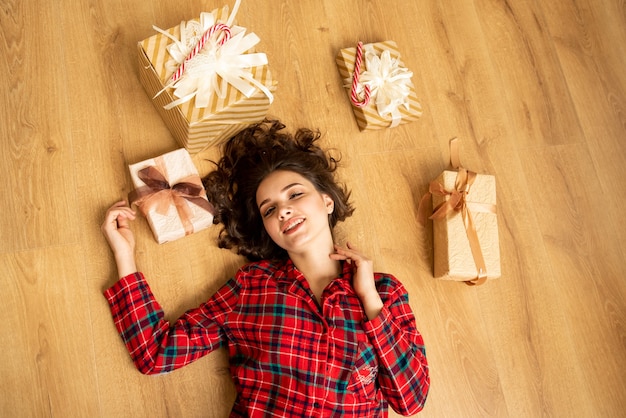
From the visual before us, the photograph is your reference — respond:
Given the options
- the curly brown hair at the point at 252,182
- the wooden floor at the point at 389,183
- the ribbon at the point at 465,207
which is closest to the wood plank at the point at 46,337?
the wooden floor at the point at 389,183

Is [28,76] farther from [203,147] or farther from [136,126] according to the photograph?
[203,147]

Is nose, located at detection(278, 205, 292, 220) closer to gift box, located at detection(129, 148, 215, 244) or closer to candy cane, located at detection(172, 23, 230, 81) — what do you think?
gift box, located at detection(129, 148, 215, 244)

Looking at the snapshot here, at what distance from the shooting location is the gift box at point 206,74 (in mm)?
1421

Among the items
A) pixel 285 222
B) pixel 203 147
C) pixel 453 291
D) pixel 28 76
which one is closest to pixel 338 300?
pixel 285 222

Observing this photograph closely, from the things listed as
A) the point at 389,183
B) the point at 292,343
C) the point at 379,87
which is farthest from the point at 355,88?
the point at 292,343

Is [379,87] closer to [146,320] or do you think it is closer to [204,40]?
[204,40]

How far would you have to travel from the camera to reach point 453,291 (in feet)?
5.60

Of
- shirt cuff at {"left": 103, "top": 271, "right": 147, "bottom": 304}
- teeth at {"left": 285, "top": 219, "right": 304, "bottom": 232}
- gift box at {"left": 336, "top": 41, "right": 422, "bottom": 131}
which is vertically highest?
gift box at {"left": 336, "top": 41, "right": 422, "bottom": 131}

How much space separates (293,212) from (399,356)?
0.45 m

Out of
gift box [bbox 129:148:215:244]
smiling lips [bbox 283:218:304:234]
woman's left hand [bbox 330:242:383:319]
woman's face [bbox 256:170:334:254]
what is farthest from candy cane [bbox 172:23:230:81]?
woman's left hand [bbox 330:242:383:319]

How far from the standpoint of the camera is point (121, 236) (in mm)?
1489

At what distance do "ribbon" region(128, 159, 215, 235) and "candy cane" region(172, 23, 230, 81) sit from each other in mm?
265

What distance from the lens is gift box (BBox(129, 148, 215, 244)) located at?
4.85 ft

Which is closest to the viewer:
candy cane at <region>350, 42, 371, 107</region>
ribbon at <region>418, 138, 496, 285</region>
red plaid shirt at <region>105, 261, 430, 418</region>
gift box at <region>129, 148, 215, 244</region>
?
red plaid shirt at <region>105, 261, 430, 418</region>
